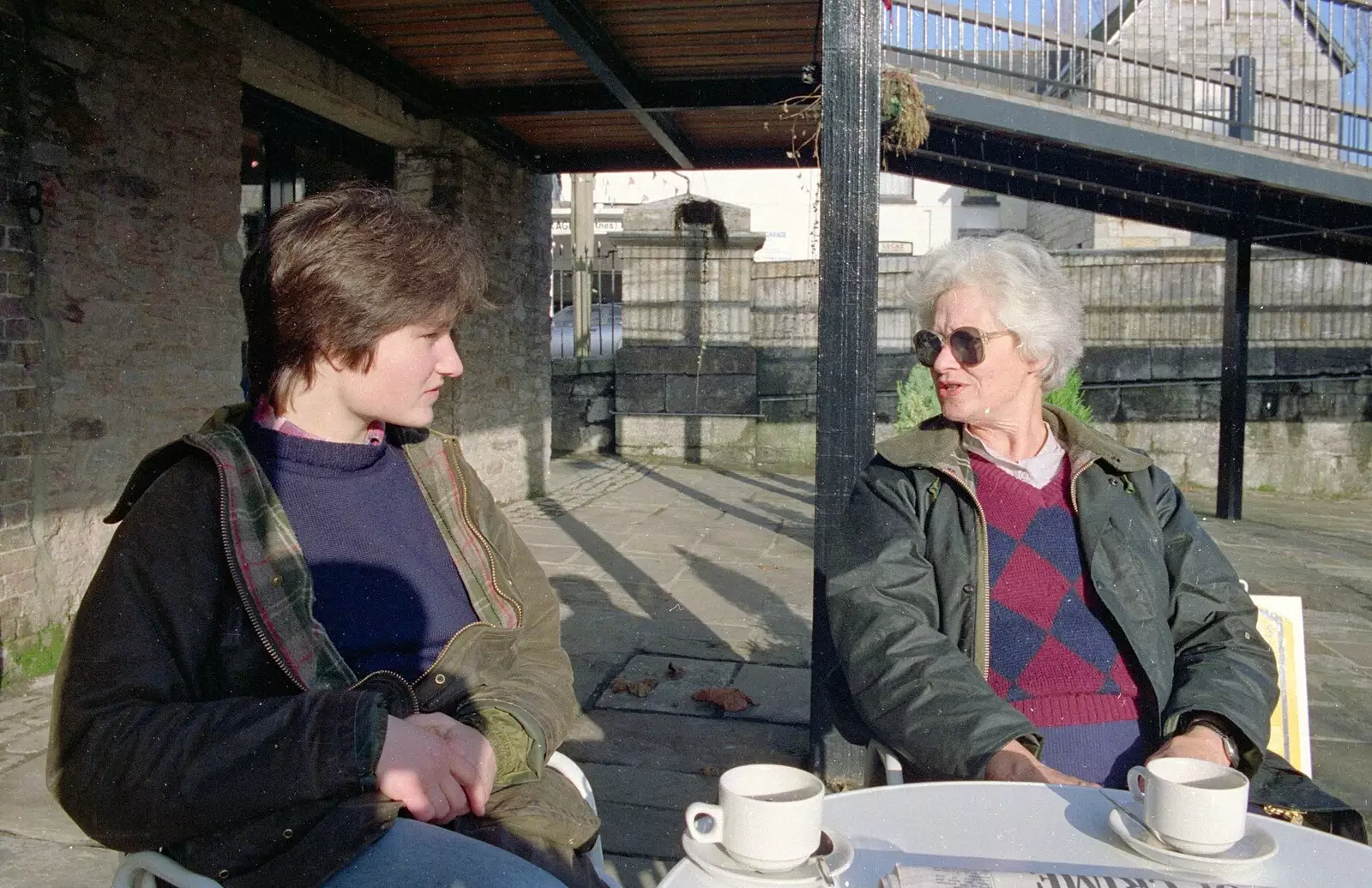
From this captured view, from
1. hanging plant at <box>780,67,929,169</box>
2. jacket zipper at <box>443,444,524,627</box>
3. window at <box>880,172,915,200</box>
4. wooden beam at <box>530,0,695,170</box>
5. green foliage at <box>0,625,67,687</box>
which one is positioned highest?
window at <box>880,172,915,200</box>

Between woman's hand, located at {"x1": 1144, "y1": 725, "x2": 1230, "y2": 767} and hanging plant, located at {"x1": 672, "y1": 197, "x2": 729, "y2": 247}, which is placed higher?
hanging plant, located at {"x1": 672, "y1": 197, "x2": 729, "y2": 247}

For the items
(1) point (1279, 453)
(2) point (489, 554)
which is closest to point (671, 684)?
(2) point (489, 554)

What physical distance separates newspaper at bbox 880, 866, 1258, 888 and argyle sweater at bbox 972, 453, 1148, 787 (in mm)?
742

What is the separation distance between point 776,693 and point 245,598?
290 centimetres

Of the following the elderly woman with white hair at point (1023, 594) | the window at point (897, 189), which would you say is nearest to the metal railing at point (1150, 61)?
the elderly woman with white hair at point (1023, 594)

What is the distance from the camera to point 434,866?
139 centimetres

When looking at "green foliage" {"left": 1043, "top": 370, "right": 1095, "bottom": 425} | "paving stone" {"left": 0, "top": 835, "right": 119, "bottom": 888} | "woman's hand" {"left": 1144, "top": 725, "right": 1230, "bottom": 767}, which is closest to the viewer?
"woman's hand" {"left": 1144, "top": 725, "right": 1230, "bottom": 767}

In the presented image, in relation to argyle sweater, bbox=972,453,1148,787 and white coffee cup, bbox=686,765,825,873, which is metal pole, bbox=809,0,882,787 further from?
white coffee cup, bbox=686,765,825,873

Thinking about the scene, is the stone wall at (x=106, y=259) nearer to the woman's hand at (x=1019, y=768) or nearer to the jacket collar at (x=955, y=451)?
the jacket collar at (x=955, y=451)

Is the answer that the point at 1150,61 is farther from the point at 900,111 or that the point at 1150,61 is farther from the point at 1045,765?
the point at 1045,765

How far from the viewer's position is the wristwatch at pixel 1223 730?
75.8 inches

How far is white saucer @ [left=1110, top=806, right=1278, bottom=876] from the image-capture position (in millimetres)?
1268

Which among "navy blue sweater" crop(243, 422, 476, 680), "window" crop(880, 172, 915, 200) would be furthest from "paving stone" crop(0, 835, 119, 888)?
"window" crop(880, 172, 915, 200)

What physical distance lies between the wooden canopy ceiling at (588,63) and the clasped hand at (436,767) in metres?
3.68
